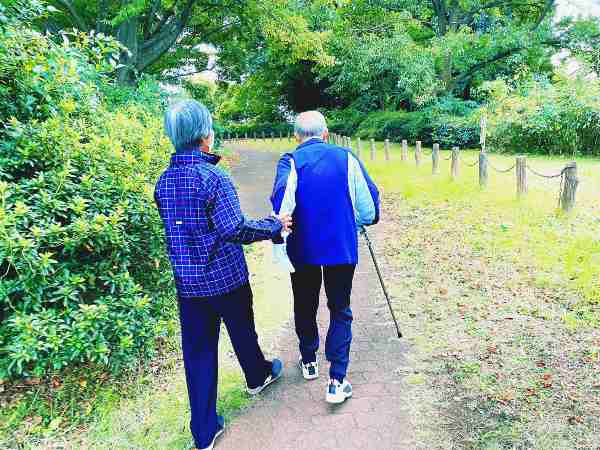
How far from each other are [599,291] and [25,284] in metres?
4.97

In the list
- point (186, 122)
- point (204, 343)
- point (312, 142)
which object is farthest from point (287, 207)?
point (204, 343)

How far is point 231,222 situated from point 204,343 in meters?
0.82

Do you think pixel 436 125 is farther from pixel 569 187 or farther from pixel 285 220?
pixel 285 220

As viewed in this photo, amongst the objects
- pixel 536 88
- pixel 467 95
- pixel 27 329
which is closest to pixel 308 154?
pixel 27 329

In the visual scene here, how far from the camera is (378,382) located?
137 inches

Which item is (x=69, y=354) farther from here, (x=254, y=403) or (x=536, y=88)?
(x=536, y=88)

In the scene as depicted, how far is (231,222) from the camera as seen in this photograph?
98.1 inches

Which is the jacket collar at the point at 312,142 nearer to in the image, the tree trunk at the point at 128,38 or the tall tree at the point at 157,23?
the tall tree at the point at 157,23

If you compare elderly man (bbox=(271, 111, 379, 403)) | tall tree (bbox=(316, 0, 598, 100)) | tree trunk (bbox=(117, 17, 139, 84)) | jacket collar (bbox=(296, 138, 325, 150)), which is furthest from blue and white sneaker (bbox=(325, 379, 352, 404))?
tall tree (bbox=(316, 0, 598, 100))

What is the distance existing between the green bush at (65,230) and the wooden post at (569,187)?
573 cm

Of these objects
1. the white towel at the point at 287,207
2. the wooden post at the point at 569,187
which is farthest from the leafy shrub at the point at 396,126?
the white towel at the point at 287,207

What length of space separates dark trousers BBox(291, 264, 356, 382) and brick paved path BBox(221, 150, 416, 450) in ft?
0.95

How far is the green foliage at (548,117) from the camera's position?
14148 mm

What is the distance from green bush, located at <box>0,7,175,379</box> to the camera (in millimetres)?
2895
